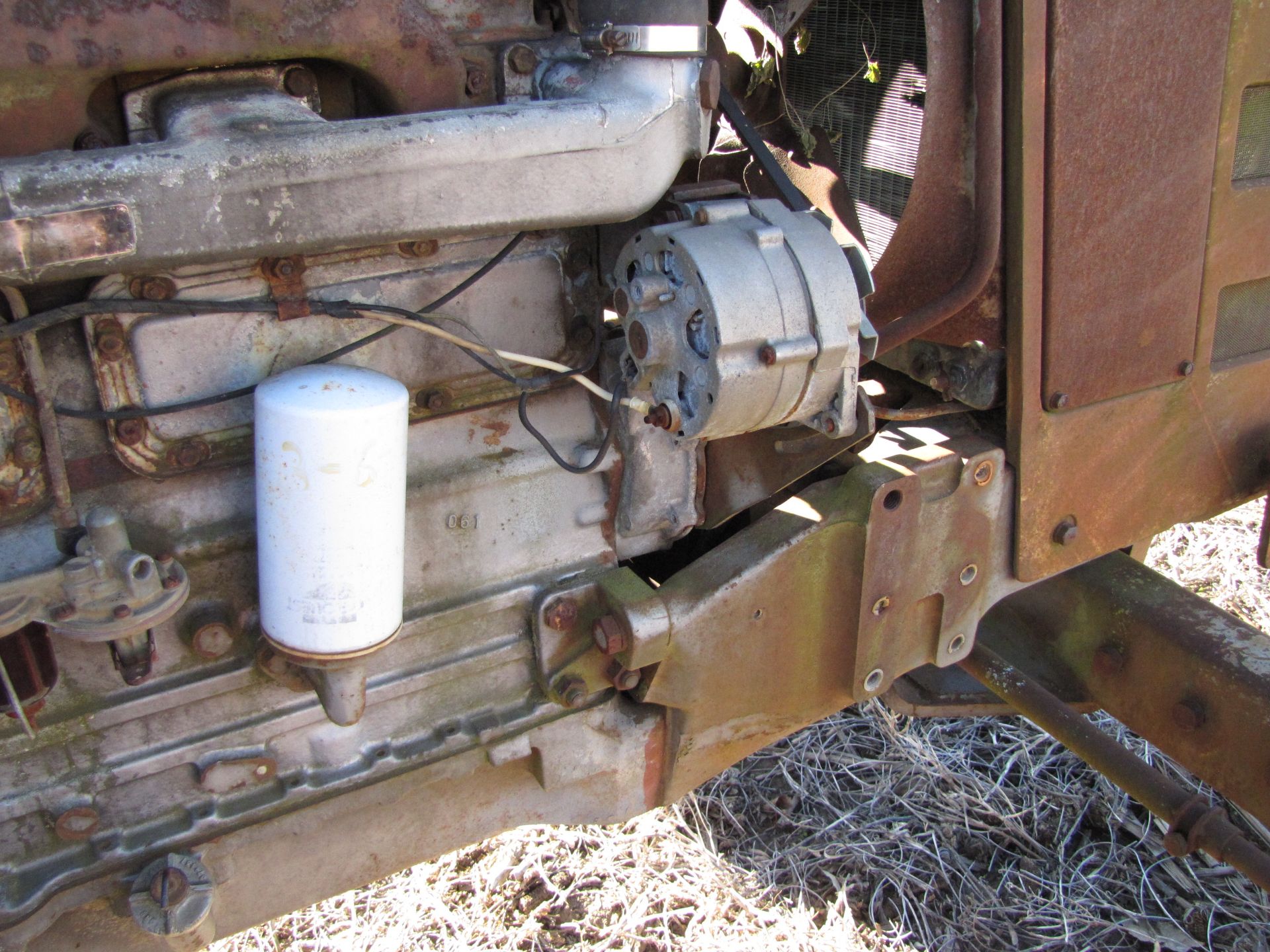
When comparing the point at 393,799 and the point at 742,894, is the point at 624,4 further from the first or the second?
the point at 742,894

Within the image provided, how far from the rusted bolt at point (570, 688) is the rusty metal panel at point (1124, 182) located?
0.76m

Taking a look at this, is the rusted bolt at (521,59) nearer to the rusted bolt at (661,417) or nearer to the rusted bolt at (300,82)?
the rusted bolt at (300,82)

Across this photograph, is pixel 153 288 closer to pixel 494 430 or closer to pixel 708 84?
pixel 494 430

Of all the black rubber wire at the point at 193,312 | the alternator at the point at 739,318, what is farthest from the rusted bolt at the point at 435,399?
the alternator at the point at 739,318

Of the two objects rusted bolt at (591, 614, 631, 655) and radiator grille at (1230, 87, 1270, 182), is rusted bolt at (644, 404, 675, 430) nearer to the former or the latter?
rusted bolt at (591, 614, 631, 655)

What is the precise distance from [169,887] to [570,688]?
53 cm

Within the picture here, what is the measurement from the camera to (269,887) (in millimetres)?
1416

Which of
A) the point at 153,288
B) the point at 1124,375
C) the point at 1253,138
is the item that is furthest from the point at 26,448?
the point at 1253,138

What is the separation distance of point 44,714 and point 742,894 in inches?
56.3

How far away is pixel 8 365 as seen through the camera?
1043mm

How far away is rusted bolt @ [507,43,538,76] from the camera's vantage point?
120 cm

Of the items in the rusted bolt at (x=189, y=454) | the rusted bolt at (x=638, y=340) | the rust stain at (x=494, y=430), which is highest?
the rusted bolt at (x=638, y=340)

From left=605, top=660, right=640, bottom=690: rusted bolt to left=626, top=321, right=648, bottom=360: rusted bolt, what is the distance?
447mm

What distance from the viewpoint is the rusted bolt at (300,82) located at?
1.14 metres
